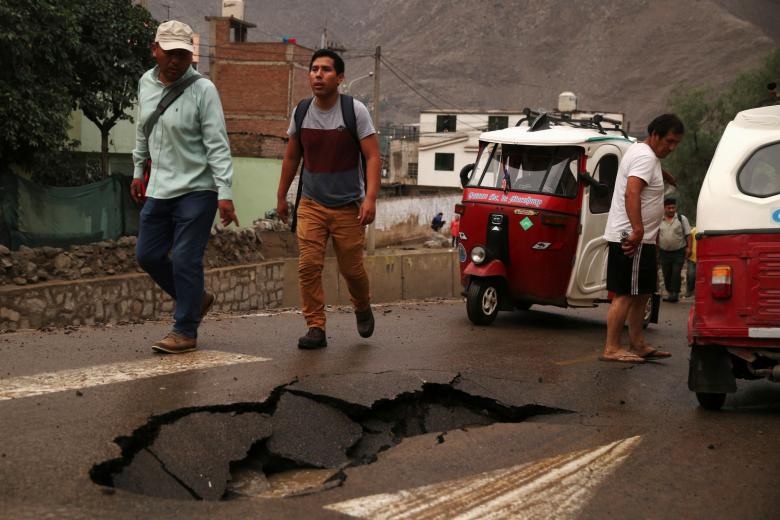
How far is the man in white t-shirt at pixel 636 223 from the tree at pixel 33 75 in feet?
48.1

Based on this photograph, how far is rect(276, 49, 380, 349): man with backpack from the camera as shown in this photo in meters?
7.18

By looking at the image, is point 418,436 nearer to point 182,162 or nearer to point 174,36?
point 182,162

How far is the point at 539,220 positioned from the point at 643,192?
276 centimetres

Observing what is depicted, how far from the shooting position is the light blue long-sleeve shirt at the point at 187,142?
6582 mm

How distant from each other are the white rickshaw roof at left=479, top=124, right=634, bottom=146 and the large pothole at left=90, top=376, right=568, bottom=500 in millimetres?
4737

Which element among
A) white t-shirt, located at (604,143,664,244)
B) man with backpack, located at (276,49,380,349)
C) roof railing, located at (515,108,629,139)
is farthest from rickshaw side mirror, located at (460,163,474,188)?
man with backpack, located at (276,49,380,349)

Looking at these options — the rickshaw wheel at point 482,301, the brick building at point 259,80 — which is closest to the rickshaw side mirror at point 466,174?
the rickshaw wheel at point 482,301

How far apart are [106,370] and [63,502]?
8.00ft

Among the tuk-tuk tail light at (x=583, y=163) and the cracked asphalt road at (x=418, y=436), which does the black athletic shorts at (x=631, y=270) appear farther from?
the tuk-tuk tail light at (x=583, y=163)

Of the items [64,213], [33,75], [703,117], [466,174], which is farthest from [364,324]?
[703,117]

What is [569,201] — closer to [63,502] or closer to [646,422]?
[646,422]

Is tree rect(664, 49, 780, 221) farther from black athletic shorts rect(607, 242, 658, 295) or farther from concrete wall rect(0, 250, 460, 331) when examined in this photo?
black athletic shorts rect(607, 242, 658, 295)

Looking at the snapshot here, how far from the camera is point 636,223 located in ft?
24.9

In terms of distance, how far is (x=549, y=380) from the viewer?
23.1 ft
